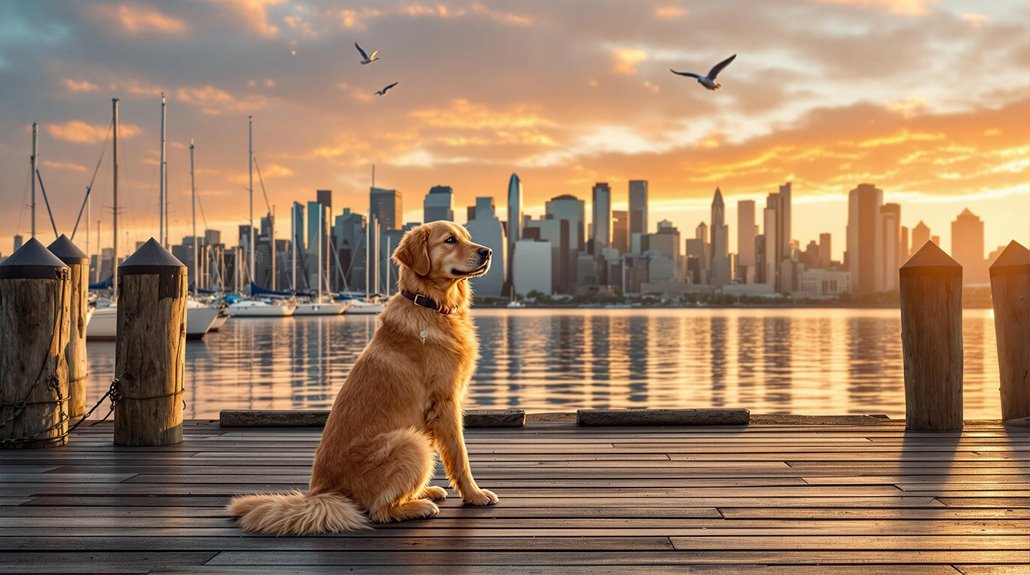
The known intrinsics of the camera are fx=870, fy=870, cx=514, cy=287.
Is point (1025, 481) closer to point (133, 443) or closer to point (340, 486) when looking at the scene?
point (340, 486)

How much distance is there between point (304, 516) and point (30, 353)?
3719 millimetres

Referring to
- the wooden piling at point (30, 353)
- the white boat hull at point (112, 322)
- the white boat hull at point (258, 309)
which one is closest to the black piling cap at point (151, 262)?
the wooden piling at point (30, 353)

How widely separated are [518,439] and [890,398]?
1917cm

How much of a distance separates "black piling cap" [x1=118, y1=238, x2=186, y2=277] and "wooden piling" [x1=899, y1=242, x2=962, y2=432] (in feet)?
19.3

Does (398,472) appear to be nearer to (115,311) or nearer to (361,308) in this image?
(115,311)

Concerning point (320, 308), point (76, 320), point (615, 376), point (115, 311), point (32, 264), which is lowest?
Answer: point (615, 376)

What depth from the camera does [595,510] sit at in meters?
4.48

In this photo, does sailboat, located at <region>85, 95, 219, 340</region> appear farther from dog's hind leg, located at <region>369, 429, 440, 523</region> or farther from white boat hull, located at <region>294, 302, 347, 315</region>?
white boat hull, located at <region>294, 302, 347, 315</region>

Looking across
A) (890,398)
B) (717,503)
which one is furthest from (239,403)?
(717,503)

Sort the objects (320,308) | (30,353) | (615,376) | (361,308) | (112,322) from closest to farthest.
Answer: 1. (30,353)
2. (615,376)
3. (112,322)
4. (320,308)
5. (361,308)

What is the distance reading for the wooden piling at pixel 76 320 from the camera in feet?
25.7

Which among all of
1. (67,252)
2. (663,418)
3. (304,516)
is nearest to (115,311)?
(67,252)

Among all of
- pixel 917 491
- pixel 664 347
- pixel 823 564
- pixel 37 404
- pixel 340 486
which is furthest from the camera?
pixel 664 347

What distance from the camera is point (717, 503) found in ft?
15.1
